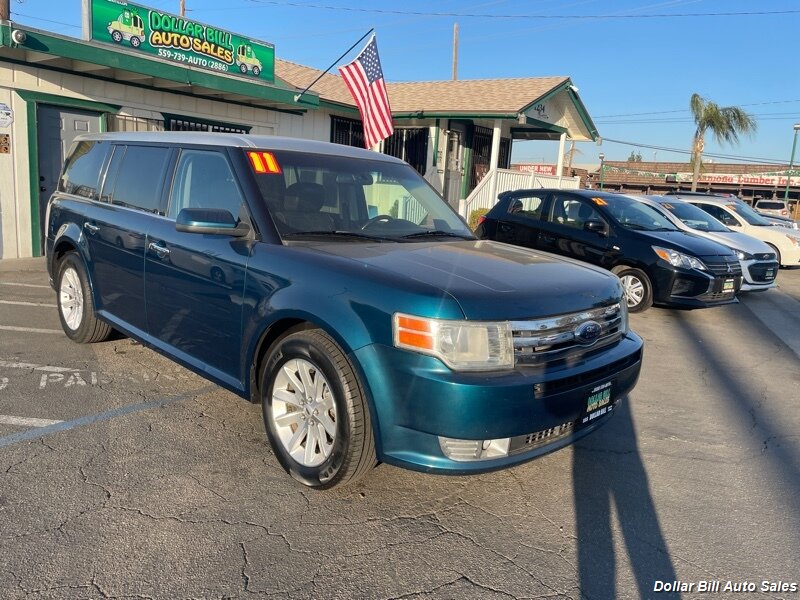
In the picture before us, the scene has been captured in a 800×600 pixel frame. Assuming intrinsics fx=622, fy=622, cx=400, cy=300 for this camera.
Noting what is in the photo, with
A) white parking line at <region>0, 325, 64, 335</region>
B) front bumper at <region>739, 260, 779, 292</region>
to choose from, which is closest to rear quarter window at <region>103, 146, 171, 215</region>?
white parking line at <region>0, 325, 64, 335</region>

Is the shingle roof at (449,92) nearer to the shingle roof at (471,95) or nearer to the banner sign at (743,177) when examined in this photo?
the shingle roof at (471,95)

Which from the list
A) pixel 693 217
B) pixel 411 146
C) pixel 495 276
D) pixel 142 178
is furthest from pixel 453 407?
pixel 411 146

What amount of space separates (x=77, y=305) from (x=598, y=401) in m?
4.55

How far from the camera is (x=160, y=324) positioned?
427 cm

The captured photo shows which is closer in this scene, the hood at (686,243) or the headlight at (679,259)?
the headlight at (679,259)

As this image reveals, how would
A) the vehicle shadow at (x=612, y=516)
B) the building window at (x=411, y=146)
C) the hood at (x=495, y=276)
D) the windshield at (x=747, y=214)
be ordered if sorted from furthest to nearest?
the building window at (x=411, y=146)
the windshield at (x=747, y=214)
the hood at (x=495, y=276)
the vehicle shadow at (x=612, y=516)

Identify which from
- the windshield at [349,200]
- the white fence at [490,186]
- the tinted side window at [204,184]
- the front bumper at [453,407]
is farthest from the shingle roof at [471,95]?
the front bumper at [453,407]

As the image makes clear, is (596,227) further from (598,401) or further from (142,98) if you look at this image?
(142,98)

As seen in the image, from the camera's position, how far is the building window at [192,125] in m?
11.8

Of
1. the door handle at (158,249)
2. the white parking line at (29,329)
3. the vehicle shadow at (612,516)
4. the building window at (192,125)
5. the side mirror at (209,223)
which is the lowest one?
the vehicle shadow at (612,516)

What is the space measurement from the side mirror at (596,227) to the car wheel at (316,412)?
617 cm

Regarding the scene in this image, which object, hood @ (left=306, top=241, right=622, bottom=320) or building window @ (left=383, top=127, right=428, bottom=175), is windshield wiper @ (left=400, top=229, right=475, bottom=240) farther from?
building window @ (left=383, top=127, right=428, bottom=175)

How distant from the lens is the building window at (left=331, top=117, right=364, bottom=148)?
16.0 metres

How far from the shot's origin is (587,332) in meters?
3.24
